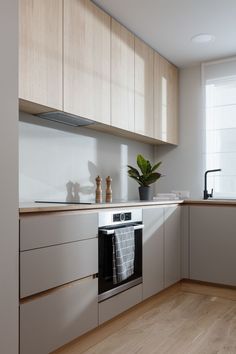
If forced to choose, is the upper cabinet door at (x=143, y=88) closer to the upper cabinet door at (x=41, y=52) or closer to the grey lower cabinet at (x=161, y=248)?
the grey lower cabinet at (x=161, y=248)

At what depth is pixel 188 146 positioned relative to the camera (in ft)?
13.1

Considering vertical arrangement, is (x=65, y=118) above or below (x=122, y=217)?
above

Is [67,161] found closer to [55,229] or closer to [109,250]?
[109,250]

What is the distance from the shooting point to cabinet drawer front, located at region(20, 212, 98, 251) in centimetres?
166

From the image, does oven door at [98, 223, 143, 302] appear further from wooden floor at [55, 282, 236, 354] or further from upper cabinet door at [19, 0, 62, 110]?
upper cabinet door at [19, 0, 62, 110]

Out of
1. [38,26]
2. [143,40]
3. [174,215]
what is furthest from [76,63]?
[174,215]

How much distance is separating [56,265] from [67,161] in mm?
1146

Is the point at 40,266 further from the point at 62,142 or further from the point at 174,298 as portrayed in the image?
the point at 174,298

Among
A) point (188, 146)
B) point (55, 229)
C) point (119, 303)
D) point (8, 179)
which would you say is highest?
point (188, 146)

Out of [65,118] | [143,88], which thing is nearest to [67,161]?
[65,118]

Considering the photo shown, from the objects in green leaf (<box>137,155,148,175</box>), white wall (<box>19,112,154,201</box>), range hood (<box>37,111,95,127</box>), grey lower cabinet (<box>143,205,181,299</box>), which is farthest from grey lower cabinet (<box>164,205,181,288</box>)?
range hood (<box>37,111,95,127</box>)

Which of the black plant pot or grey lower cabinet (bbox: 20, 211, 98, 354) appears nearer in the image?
grey lower cabinet (bbox: 20, 211, 98, 354)

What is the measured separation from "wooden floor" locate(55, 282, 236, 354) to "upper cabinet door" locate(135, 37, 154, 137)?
152cm

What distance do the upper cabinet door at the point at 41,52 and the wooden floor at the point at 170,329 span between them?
146cm
